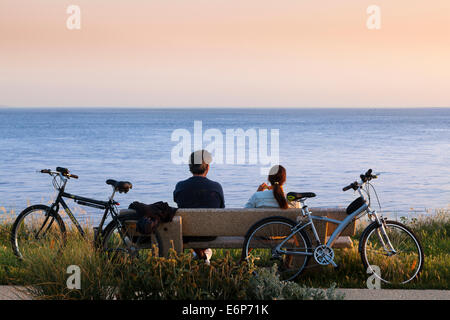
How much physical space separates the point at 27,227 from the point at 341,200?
49.4 ft

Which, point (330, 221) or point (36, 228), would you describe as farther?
point (36, 228)

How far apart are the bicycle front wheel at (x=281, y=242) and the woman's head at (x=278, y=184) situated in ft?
0.72

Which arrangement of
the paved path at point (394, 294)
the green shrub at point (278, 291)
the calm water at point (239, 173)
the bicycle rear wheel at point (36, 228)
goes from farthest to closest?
the calm water at point (239, 173) → the bicycle rear wheel at point (36, 228) → the paved path at point (394, 294) → the green shrub at point (278, 291)

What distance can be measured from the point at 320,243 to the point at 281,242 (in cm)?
41

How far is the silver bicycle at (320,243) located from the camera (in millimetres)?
6523

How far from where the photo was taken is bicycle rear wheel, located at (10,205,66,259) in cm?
743

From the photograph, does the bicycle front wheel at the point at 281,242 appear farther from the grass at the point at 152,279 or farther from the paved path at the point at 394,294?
the grass at the point at 152,279

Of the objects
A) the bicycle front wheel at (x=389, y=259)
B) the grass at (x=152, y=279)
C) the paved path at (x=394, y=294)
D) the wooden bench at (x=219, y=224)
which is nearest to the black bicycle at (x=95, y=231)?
the wooden bench at (x=219, y=224)

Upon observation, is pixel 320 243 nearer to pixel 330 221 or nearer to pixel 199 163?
pixel 330 221

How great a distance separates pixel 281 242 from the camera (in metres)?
6.61

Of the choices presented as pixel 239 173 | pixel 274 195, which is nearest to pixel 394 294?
pixel 274 195

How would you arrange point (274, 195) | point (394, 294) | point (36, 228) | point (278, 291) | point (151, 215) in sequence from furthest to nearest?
1. point (36, 228)
2. point (274, 195)
3. point (151, 215)
4. point (394, 294)
5. point (278, 291)

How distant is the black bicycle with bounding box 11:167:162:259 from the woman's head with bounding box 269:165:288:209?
1.34 m
